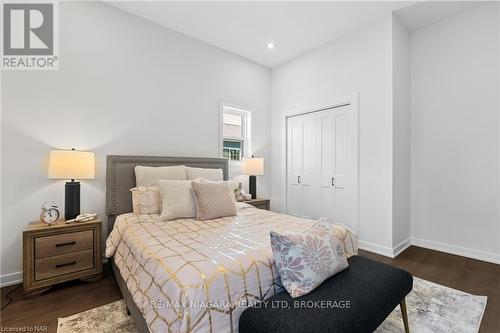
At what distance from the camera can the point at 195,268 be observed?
1222 millimetres

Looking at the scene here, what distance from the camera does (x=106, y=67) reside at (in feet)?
9.22

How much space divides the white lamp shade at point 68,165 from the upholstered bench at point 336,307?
212cm

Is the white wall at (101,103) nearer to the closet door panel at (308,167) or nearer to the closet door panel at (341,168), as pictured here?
the closet door panel at (308,167)

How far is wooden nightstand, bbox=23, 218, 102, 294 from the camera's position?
80.2 inches

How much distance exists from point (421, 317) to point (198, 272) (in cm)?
176

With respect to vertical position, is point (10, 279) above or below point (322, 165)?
below

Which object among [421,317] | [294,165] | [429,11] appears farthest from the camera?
[294,165]

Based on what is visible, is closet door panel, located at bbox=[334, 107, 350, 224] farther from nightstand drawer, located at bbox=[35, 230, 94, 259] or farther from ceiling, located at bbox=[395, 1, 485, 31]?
nightstand drawer, located at bbox=[35, 230, 94, 259]

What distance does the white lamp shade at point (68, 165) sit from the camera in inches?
88.5

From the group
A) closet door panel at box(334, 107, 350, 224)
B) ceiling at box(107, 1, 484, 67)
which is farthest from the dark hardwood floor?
ceiling at box(107, 1, 484, 67)

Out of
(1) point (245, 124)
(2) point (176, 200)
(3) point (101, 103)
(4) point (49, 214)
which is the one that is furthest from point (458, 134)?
(4) point (49, 214)

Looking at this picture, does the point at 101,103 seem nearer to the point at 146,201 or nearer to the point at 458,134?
the point at 146,201

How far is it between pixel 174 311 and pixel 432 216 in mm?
3644

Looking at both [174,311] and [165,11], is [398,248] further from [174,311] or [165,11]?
[165,11]
